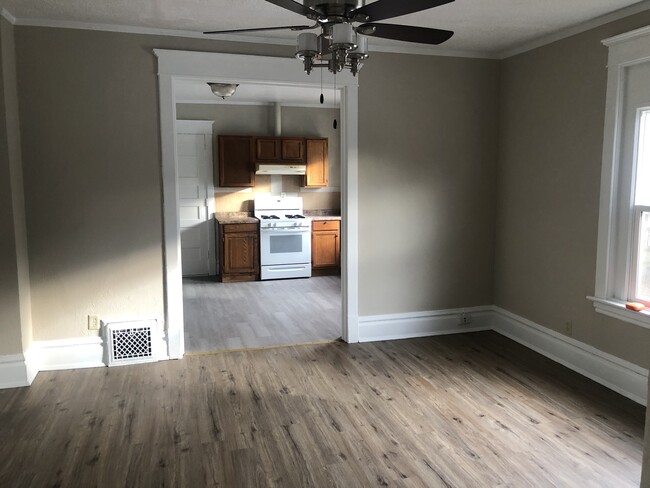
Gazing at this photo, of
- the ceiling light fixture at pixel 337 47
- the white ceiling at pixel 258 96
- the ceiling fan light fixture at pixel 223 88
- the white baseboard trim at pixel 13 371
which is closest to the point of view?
Result: the ceiling light fixture at pixel 337 47

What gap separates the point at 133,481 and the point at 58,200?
7.26 feet

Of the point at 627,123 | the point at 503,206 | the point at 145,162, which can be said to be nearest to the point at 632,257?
the point at 627,123

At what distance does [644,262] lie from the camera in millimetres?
3486

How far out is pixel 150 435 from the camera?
2.98 meters

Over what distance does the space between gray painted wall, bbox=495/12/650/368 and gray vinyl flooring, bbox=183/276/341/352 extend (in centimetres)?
177

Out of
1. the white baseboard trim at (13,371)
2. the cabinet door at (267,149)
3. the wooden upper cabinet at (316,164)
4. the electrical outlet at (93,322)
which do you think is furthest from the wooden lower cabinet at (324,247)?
the white baseboard trim at (13,371)

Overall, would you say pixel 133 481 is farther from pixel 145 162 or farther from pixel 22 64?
pixel 22 64

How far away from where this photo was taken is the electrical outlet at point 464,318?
488cm

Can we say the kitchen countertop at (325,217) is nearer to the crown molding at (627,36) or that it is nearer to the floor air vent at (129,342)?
the floor air vent at (129,342)

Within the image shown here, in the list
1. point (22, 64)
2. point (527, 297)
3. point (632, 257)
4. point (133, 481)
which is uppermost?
point (22, 64)

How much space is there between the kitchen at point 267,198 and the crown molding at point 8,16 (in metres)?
2.92

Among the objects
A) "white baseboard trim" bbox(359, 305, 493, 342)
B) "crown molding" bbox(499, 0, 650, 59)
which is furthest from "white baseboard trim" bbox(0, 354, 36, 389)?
"crown molding" bbox(499, 0, 650, 59)

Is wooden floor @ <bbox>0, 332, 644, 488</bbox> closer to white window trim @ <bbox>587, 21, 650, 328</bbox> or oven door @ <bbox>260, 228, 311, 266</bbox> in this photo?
white window trim @ <bbox>587, 21, 650, 328</bbox>

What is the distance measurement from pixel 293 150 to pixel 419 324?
379 cm
